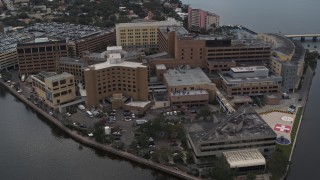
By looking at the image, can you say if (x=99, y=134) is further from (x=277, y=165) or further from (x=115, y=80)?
(x=277, y=165)

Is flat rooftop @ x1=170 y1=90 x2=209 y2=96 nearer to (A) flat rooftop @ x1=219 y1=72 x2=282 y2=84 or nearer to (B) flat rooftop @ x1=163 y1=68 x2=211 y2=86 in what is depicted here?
(B) flat rooftop @ x1=163 y1=68 x2=211 y2=86

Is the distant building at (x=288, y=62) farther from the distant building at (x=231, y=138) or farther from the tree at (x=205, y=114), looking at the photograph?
the distant building at (x=231, y=138)

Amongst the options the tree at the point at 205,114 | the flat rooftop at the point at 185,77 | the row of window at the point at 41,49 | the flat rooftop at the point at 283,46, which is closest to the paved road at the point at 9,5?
the row of window at the point at 41,49

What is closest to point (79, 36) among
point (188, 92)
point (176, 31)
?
point (176, 31)

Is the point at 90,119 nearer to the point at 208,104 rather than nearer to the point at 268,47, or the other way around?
the point at 208,104

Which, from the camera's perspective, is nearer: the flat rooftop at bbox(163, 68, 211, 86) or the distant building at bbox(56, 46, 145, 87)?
the flat rooftop at bbox(163, 68, 211, 86)

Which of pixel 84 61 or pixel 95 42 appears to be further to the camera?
pixel 95 42

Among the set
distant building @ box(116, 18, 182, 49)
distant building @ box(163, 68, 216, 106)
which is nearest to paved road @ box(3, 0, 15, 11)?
distant building @ box(116, 18, 182, 49)

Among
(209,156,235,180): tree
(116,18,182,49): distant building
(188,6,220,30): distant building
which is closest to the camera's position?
(209,156,235,180): tree
